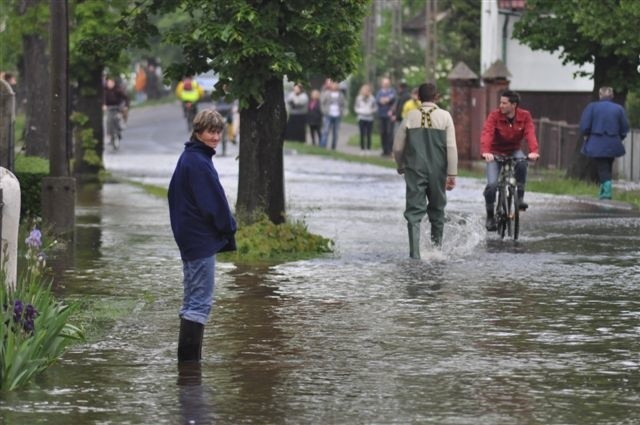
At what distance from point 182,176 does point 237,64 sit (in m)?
7.52

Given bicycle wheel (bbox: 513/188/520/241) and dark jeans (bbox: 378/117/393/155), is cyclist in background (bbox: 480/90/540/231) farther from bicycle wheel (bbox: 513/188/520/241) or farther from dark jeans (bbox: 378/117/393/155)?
dark jeans (bbox: 378/117/393/155)

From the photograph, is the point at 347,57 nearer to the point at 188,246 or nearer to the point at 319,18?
the point at 319,18

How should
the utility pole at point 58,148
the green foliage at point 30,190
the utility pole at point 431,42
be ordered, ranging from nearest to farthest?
the utility pole at point 58,148 → the green foliage at point 30,190 → the utility pole at point 431,42

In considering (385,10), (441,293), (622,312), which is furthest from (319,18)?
(385,10)

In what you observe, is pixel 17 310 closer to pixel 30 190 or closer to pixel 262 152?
pixel 262 152

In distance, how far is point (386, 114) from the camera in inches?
1772

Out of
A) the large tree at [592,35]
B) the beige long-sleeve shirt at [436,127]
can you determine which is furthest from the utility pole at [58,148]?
the large tree at [592,35]

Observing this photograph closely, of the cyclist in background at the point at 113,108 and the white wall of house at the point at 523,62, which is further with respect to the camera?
the white wall of house at the point at 523,62

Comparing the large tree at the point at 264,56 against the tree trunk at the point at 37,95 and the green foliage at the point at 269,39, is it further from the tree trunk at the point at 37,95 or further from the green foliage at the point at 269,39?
the tree trunk at the point at 37,95

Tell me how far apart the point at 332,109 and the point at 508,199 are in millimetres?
27691

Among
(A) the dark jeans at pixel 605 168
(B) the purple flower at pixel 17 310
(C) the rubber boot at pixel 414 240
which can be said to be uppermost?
(B) the purple flower at pixel 17 310

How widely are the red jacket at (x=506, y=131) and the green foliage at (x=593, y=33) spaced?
8.82 m

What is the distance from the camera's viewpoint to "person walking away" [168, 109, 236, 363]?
10594 mm

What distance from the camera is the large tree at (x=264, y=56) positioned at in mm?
17703
